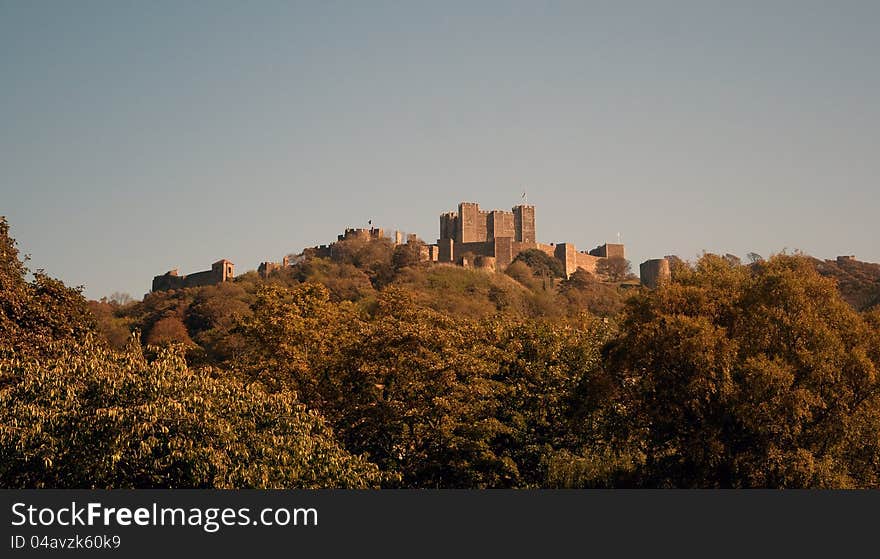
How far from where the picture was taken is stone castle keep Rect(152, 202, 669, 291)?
12256cm

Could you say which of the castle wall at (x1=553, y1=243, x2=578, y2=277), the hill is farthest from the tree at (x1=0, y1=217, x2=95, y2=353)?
the castle wall at (x1=553, y1=243, x2=578, y2=277)

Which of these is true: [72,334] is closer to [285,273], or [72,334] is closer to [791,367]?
[791,367]

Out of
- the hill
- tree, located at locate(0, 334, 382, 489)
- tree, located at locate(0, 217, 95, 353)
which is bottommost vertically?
tree, located at locate(0, 334, 382, 489)

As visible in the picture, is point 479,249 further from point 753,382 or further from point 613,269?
point 753,382

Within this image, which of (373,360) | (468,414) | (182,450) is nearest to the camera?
(182,450)

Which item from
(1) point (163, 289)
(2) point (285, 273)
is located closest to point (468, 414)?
(2) point (285, 273)

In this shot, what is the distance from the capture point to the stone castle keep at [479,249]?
123 m

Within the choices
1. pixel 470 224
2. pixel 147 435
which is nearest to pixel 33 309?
pixel 147 435

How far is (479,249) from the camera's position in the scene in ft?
448

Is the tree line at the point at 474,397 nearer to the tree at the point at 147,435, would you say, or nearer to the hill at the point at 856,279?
the tree at the point at 147,435

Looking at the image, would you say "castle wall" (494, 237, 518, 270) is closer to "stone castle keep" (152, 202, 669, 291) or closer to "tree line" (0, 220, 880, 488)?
"stone castle keep" (152, 202, 669, 291)

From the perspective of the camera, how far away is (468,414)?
3111 centimetres

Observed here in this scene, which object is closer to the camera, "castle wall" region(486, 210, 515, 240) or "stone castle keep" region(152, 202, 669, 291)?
"stone castle keep" region(152, 202, 669, 291)

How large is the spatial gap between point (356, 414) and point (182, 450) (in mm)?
10496
